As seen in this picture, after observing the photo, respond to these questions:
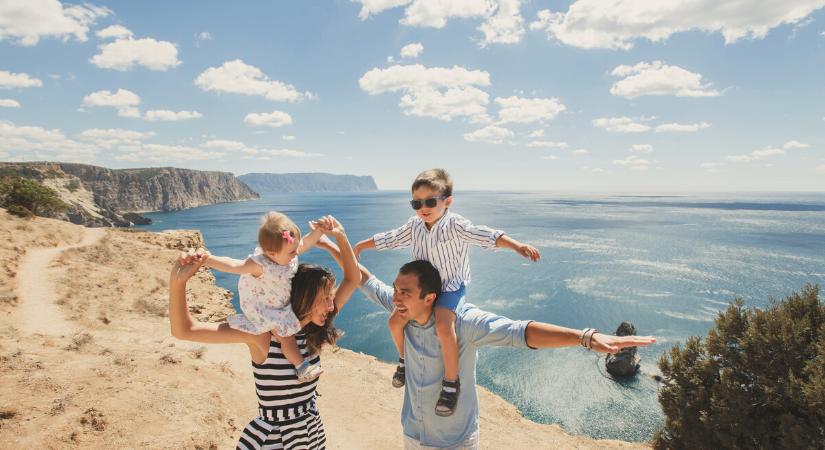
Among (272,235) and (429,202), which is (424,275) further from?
(272,235)

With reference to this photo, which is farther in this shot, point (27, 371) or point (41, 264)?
point (41, 264)

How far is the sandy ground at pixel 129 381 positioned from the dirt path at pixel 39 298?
0.04 m

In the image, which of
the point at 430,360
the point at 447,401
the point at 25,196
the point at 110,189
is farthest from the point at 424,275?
the point at 110,189

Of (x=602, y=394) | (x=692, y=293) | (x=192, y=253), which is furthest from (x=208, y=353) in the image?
(x=692, y=293)

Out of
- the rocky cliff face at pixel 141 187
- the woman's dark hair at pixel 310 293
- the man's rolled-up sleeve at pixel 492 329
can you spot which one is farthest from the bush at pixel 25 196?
the rocky cliff face at pixel 141 187

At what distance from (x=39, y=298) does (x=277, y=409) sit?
2096cm

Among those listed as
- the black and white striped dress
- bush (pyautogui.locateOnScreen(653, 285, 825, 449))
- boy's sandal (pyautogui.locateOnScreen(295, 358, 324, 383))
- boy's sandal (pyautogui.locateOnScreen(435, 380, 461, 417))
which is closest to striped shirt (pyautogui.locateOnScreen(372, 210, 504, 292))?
boy's sandal (pyautogui.locateOnScreen(435, 380, 461, 417))

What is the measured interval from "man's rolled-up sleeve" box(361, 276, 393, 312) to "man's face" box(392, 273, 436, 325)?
1.59ft

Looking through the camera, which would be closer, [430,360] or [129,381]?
[430,360]

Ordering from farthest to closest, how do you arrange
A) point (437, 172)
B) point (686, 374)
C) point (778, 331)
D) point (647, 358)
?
point (647, 358)
point (686, 374)
point (778, 331)
point (437, 172)

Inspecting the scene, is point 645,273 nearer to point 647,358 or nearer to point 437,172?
point 647,358

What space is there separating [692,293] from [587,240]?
117ft

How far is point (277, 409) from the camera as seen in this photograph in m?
2.92

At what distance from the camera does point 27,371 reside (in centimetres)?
848
